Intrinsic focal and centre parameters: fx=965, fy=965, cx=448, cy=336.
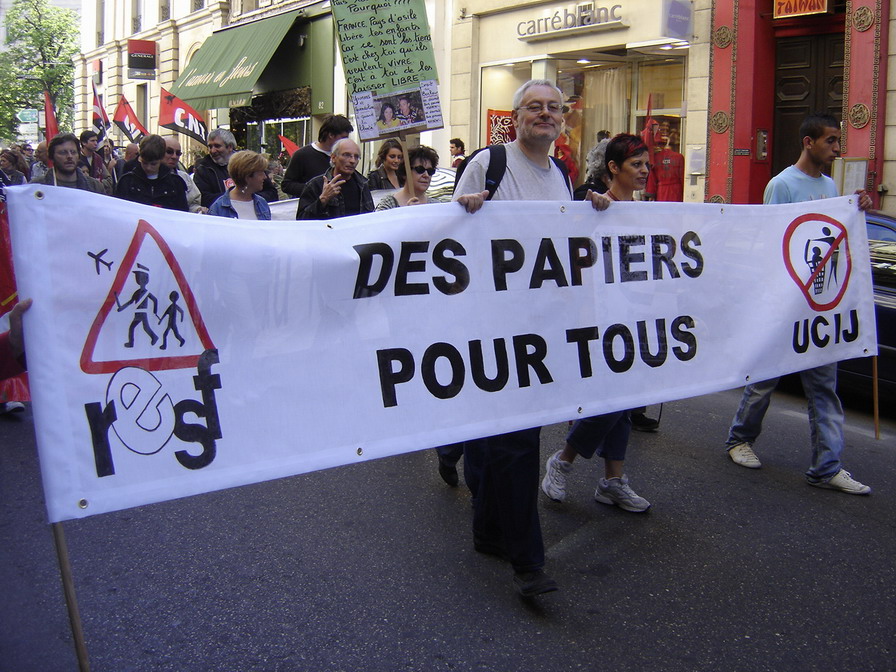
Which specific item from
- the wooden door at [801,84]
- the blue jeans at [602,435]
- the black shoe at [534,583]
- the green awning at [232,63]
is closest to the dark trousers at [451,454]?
the blue jeans at [602,435]

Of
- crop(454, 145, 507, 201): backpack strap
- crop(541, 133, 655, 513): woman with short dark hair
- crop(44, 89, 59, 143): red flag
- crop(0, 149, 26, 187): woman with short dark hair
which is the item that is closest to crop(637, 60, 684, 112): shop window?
crop(44, 89, 59, 143): red flag

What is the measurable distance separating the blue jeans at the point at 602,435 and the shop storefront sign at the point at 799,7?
35.7ft

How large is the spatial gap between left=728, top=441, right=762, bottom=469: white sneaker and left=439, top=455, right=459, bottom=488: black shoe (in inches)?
64.4

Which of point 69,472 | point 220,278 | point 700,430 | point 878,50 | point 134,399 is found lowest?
point 700,430

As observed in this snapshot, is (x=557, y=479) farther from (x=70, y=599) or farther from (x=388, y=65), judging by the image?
(x=388, y=65)

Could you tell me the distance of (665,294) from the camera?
4195 millimetres

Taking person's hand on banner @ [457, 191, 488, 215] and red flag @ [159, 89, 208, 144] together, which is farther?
red flag @ [159, 89, 208, 144]

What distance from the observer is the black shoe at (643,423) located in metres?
6.29

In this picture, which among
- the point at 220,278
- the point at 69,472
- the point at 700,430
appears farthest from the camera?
the point at 700,430

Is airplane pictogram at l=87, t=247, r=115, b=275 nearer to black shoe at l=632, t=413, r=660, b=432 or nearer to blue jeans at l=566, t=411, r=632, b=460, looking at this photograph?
blue jeans at l=566, t=411, r=632, b=460

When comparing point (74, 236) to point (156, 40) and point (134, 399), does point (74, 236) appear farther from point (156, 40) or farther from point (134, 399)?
point (156, 40)

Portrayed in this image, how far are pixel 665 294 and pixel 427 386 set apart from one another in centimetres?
128

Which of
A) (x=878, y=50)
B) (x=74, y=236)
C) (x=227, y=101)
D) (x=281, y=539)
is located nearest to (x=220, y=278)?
(x=74, y=236)

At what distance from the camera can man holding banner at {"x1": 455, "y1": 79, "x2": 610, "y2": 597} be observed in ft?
12.0
